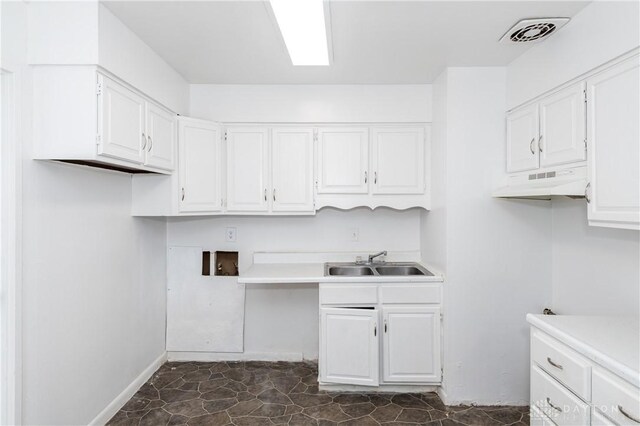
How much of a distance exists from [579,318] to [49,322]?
2.79 metres

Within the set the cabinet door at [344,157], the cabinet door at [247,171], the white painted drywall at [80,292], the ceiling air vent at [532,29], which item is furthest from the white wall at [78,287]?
the ceiling air vent at [532,29]

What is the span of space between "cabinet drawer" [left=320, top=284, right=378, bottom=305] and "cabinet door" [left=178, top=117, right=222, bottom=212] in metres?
1.15

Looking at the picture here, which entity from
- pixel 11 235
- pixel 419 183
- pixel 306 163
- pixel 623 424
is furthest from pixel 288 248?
pixel 623 424

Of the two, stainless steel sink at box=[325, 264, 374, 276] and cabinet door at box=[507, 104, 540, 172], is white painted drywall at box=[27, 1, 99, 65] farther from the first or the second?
cabinet door at box=[507, 104, 540, 172]

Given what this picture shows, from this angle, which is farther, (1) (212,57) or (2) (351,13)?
(1) (212,57)

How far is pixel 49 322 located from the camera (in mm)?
1795

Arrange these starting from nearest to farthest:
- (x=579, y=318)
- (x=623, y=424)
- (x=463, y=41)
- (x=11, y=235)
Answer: (x=623, y=424)
(x=11, y=235)
(x=579, y=318)
(x=463, y=41)

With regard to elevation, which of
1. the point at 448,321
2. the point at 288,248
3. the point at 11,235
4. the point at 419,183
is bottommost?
the point at 448,321

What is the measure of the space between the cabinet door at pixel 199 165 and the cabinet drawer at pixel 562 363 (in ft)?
7.86

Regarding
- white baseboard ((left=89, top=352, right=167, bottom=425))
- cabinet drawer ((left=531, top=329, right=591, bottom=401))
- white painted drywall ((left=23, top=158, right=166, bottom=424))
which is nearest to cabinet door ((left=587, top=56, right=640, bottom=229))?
cabinet drawer ((left=531, top=329, right=591, bottom=401))

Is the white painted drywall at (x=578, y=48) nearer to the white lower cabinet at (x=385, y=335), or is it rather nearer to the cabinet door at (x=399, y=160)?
the cabinet door at (x=399, y=160)

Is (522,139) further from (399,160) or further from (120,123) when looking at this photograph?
(120,123)

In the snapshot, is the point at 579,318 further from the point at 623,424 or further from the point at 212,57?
the point at 212,57

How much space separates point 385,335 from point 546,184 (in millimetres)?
1517
